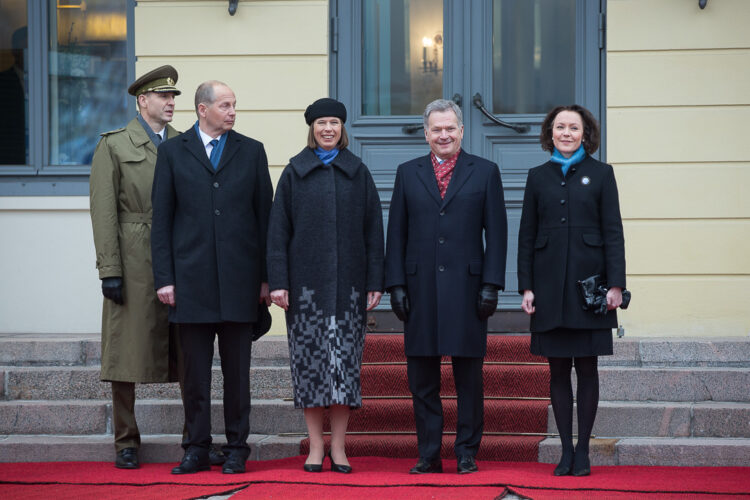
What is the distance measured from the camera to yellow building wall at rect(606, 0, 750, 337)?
621 cm

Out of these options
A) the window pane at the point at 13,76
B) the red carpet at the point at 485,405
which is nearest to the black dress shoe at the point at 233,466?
the red carpet at the point at 485,405

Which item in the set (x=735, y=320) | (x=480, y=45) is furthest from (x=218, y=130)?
(x=735, y=320)

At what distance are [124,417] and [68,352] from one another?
1112mm

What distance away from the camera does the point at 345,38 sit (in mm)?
6617

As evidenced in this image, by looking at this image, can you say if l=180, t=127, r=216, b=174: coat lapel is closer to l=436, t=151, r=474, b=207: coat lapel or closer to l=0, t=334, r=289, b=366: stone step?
l=436, t=151, r=474, b=207: coat lapel

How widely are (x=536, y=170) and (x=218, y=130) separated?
149 centimetres

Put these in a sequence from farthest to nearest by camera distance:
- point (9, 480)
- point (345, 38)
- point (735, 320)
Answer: point (345, 38) → point (735, 320) → point (9, 480)

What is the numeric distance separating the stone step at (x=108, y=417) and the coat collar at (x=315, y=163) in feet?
4.34

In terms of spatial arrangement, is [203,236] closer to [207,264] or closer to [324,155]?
[207,264]

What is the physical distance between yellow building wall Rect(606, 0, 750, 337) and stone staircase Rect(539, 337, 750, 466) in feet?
1.83

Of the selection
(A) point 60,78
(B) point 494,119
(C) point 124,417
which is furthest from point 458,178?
(A) point 60,78

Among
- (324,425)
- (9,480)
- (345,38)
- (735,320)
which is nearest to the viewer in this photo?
(9,480)

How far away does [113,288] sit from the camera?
4.93m

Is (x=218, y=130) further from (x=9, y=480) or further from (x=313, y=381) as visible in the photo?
(x=9, y=480)
